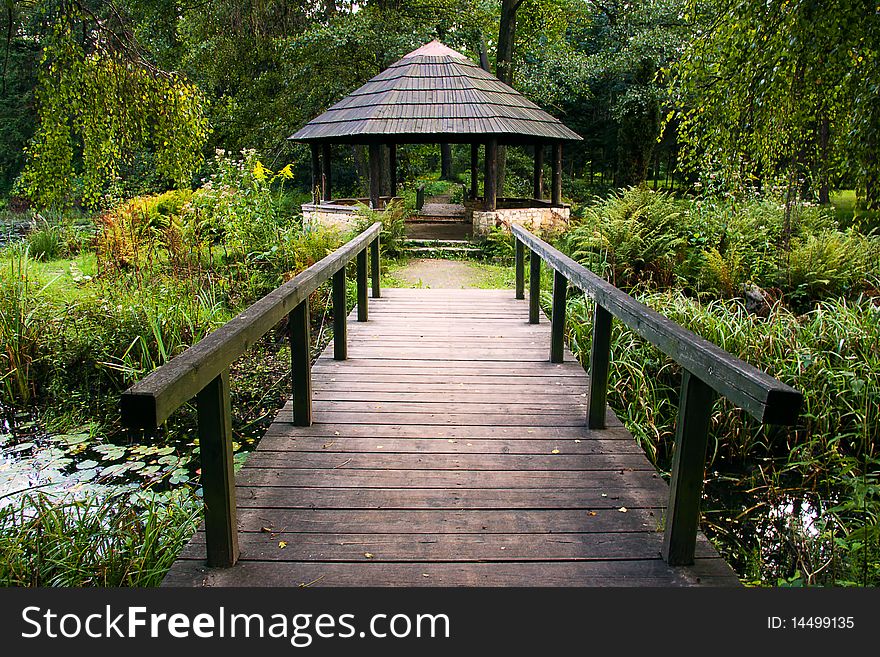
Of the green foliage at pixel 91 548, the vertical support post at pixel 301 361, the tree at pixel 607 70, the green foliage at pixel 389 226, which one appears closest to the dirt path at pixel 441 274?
the green foliage at pixel 389 226

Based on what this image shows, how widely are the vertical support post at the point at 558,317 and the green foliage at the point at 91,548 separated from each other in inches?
107

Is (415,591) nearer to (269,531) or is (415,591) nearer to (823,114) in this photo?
(269,531)

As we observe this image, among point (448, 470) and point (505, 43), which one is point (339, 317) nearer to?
point (448, 470)

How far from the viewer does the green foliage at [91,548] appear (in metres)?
2.94

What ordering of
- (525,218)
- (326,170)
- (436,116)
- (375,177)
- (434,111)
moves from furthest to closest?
(326,170)
(525,218)
(375,177)
(434,111)
(436,116)

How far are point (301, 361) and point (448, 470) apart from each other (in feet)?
3.23

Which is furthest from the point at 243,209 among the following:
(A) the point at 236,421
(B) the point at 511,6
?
(B) the point at 511,6

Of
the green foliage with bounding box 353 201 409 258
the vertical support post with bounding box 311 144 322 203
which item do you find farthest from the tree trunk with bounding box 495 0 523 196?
the green foliage with bounding box 353 201 409 258

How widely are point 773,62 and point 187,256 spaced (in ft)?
19.5

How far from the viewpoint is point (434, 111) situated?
13.9m

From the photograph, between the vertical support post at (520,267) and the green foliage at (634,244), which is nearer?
the vertical support post at (520,267)

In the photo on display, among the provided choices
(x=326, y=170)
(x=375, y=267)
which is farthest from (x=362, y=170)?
(x=375, y=267)

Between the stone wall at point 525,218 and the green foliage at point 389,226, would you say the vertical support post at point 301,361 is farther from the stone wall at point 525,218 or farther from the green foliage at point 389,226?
the stone wall at point 525,218

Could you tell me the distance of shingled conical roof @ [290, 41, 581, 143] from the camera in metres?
13.5
